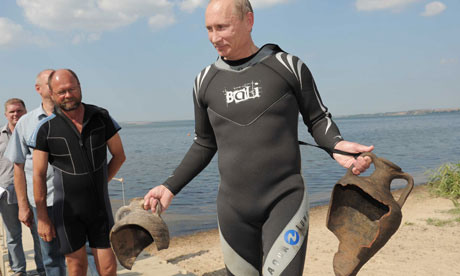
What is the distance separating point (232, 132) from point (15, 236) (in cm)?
423

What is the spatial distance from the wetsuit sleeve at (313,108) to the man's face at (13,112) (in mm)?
4207

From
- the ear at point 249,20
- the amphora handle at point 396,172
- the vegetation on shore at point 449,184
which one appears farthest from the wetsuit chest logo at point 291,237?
the vegetation on shore at point 449,184

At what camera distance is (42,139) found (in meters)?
3.41

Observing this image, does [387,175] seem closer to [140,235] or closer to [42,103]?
[140,235]

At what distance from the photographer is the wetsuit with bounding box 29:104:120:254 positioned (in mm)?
3418

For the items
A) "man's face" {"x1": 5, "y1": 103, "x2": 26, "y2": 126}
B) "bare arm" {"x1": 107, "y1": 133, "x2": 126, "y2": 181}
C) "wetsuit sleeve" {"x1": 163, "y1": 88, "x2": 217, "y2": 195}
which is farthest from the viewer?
"man's face" {"x1": 5, "y1": 103, "x2": 26, "y2": 126}

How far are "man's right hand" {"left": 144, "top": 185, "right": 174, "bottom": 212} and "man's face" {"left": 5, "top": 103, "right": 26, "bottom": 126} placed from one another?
3.57 meters

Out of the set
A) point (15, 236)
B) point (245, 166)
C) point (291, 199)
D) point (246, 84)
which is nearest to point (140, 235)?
point (245, 166)

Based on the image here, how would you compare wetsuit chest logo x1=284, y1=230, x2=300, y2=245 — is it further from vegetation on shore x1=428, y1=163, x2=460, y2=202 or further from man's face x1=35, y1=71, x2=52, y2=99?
vegetation on shore x1=428, y1=163, x2=460, y2=202

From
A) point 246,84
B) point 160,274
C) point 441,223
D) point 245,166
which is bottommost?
point 441,223

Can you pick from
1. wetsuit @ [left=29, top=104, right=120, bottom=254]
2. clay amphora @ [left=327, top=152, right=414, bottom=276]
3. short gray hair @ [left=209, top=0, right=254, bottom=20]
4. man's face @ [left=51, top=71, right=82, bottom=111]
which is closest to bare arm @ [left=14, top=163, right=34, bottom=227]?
wetsuit @ [left=29, top=104, right=120, bottom=254]

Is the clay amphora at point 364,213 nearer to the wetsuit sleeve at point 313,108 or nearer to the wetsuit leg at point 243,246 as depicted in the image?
the wetsuit sleeve at point 313,108

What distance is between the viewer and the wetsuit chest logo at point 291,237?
2.22 meters

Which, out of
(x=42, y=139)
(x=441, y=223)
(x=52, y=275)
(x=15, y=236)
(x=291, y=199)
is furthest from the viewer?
(x=441, y=223)
